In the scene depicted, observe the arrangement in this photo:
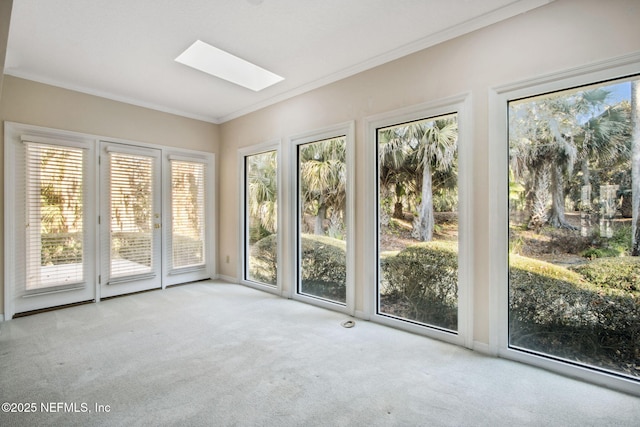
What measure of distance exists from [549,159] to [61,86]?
5.02 m

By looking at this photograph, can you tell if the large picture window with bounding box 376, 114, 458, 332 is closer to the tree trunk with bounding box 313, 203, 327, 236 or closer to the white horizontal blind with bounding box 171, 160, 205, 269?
the tree trunk with bounding box 313, 203, 327, 236

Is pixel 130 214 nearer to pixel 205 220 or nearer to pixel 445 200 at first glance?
pixel 205 220

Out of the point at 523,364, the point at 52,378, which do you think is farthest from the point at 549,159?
the point at 52,378

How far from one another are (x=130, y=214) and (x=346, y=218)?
2941mm

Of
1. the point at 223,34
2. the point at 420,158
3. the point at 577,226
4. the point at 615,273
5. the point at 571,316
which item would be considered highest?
the point at 223,34

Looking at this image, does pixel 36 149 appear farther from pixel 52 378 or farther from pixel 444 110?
pixel 444 110

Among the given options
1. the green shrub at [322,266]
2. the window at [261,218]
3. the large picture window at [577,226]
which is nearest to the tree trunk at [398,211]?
the green shrub at [322,266]

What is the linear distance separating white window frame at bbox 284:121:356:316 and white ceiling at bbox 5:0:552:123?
0.59 meters

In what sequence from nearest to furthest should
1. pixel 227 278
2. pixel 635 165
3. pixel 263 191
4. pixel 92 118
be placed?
pixel 635 165, pixel 92 118, pixel 263 191, pixel 227 278

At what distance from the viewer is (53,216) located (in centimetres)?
356

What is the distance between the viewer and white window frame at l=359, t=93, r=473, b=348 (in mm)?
2521

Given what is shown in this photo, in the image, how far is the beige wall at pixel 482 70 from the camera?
2.02 m

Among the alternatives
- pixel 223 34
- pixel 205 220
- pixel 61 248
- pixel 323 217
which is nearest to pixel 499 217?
pixel 323 217

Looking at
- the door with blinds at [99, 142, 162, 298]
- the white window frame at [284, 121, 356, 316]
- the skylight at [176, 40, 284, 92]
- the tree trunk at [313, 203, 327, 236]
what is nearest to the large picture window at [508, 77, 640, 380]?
the white window frame at [284, 121, 356, 316]
